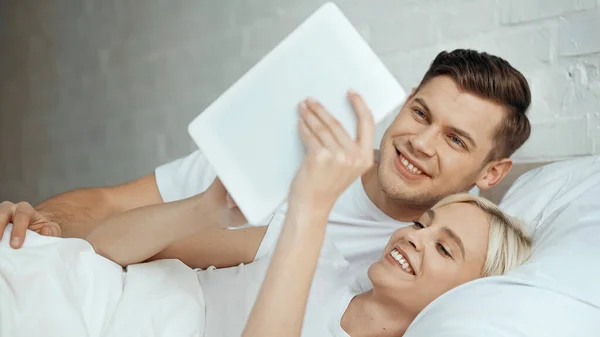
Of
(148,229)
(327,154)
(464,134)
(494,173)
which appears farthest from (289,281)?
(494,173)

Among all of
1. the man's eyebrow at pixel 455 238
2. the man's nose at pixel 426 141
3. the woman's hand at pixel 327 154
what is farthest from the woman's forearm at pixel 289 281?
the man's nose at pixel 426 141

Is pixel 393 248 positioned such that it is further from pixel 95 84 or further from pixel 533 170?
pixel 95 84

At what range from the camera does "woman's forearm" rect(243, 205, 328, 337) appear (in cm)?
82

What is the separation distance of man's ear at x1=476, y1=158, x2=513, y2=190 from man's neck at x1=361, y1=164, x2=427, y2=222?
14cm

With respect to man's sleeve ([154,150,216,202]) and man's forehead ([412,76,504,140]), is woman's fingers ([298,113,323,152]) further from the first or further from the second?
man's sleeve ([154,150,216,202])

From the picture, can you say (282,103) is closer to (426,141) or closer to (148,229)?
(148,229)

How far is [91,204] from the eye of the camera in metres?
1.48

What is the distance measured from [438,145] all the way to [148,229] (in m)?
0.62

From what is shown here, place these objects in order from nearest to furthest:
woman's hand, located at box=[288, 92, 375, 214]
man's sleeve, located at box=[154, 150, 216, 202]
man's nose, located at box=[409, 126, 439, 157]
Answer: woman's hand, located at box=[288, 92, 375, 214] < man's nose, located at box=[409, 126, 439, 157] < man's sleeve, located at box=[154, 150, 216, 202]

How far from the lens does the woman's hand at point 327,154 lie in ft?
2.61

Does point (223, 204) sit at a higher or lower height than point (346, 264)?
higher

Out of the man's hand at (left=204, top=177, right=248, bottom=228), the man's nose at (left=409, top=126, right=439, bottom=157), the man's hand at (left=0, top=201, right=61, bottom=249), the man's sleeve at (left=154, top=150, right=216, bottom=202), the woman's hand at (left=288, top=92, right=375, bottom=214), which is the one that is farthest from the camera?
the man's sleeve at (left=154, top=150, right=216, bottom=202)

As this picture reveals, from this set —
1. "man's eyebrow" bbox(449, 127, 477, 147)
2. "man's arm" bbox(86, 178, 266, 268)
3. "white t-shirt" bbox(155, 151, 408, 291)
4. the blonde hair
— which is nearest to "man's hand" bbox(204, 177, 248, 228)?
"man's arm" bbox(86, 178, 266, 268)

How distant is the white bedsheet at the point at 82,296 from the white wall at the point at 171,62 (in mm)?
853
